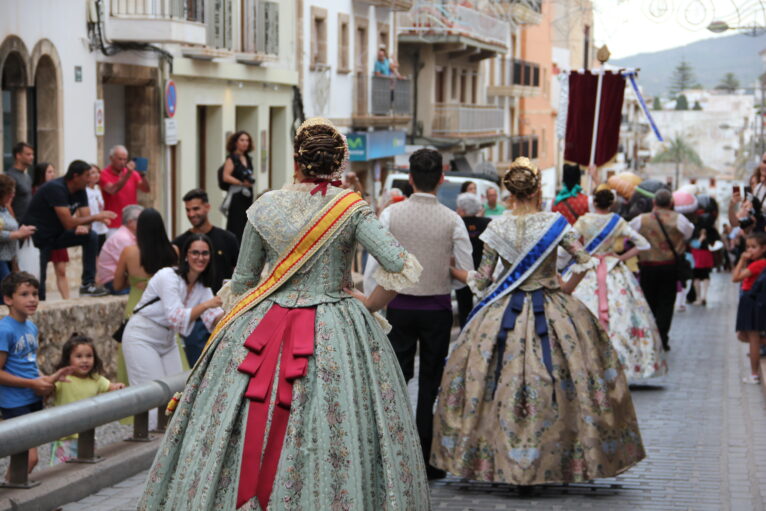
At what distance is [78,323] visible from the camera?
37.3ft

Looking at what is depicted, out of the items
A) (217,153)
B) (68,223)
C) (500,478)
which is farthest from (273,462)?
(217,153)

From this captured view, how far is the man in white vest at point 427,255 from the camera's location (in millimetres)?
8812

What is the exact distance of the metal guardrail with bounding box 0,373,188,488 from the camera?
7348mm

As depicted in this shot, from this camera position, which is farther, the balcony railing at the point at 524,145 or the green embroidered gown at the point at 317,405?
the balcony railing at the point at 524,145

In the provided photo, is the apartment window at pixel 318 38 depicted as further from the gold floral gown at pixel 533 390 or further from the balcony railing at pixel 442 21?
the gold floral gown at pixel 533 390

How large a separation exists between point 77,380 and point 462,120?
140ft

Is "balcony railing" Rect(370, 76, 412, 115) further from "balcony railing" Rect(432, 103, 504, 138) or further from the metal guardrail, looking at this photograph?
the metal guardrail

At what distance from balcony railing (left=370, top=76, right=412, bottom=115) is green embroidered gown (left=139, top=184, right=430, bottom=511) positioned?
1328 inches

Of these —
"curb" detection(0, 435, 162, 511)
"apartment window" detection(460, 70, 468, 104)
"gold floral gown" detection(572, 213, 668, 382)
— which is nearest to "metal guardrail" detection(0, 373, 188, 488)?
"curb" detection(0, 435, 162, 511)

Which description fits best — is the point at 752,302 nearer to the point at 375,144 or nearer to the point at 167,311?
the point at 167,311

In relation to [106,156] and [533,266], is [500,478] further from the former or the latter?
[106,156]

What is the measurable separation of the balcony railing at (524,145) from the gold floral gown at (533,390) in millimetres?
51429

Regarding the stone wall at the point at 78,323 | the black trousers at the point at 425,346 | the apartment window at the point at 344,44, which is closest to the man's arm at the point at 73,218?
the stone wall at the point at 78,323

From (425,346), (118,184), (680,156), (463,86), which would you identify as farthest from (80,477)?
(680,156)
